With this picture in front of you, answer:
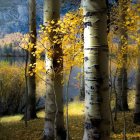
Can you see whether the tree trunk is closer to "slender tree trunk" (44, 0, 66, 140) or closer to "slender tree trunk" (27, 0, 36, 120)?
"slender tree trunk" (27, 0, 36, 120)

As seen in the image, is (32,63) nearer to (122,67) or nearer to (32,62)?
(32,62)

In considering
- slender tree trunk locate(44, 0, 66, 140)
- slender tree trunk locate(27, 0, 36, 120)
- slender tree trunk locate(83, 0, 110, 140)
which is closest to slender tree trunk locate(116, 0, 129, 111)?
slender tree trunk locate(44, 0, 66, 140)

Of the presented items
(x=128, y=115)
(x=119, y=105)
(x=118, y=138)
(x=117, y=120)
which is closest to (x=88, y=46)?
(x=118, y=138)

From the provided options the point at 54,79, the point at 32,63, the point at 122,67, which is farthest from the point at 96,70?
the point at 32,63

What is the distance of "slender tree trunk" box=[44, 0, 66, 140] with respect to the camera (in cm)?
1050

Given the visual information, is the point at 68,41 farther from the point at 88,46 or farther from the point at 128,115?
the point at 128,115

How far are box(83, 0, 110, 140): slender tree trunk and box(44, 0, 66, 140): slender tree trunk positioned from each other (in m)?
4.75

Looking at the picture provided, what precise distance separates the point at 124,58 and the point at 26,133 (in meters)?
4.84

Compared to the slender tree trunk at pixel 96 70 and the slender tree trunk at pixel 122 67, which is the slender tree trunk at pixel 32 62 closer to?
the slender tree trunk at pixel 122 67

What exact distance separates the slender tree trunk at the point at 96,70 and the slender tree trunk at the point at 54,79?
475cm

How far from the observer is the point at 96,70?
18.1ft

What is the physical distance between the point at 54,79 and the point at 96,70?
16.9ft

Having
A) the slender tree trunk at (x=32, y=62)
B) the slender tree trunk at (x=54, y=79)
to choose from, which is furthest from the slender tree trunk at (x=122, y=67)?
the slender tree trunk at (x=32, y=62)

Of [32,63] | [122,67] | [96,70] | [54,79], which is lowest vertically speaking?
[54,79]
